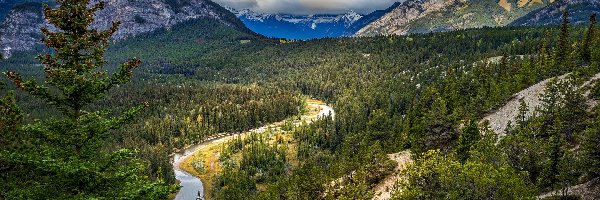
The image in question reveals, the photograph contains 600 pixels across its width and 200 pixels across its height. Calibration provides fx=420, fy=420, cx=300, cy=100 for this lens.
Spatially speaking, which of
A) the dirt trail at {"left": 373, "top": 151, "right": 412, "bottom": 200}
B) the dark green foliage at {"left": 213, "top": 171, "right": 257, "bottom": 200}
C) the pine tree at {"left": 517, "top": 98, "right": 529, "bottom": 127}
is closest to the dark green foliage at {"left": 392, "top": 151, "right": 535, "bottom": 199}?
the dirt trail at {"left": 373, "top": 151, "right": 412, "bottom": 200}

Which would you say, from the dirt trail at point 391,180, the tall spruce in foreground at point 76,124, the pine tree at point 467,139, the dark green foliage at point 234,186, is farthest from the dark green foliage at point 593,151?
the dark green foliage at point 234,186

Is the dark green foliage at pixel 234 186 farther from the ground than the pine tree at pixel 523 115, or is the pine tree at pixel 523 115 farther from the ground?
the pine tree at pixel 523 115

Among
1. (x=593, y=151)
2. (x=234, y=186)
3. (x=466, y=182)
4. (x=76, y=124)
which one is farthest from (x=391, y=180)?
(x=76, y=124)

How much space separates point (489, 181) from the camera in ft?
152

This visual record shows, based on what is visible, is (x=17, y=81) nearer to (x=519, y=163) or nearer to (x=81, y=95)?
(x=81, y=95)

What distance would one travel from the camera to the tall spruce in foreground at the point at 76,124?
2186cm

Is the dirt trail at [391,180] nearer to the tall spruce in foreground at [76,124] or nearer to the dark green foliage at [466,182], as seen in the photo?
the dark green foliage at [466,182]

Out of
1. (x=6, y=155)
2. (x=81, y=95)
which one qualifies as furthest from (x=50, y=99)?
(x=6, y=155)

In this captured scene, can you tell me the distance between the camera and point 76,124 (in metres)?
22.7

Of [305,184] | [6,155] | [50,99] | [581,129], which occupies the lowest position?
[305,184]

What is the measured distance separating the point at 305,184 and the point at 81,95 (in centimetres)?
8930

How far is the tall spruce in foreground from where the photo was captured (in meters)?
21.9

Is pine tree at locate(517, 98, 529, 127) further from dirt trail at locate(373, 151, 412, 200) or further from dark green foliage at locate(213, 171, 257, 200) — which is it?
dark green foliage at locate(213, 171, 257, 200)

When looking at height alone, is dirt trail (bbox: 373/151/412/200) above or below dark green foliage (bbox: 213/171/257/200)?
above
